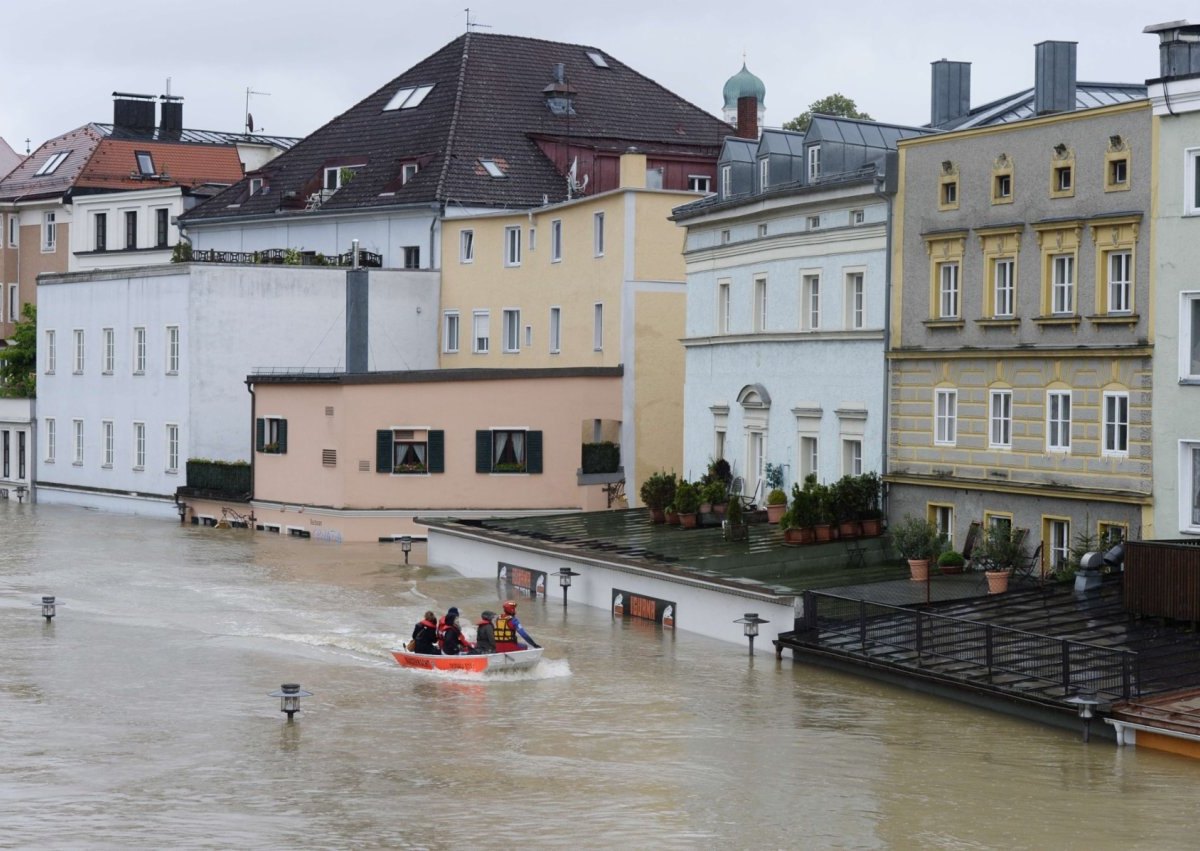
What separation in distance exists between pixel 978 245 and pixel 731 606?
29.3 ft

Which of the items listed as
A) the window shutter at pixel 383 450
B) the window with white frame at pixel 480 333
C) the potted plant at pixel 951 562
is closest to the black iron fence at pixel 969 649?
the potted plant at pixel 951 562

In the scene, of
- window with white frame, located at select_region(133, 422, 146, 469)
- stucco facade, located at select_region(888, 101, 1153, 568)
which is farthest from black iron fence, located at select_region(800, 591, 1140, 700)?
window with white frame, located at select_region(133, 422, 146, 469)

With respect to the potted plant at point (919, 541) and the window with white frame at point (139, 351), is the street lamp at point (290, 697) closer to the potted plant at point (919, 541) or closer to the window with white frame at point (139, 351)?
the potted plant at point (919, 541)

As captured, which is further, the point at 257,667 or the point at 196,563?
the point at 196,563

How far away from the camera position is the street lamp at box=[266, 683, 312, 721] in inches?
1151

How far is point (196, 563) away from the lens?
169ft

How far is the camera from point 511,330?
6519cm

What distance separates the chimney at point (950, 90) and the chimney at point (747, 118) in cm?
2715

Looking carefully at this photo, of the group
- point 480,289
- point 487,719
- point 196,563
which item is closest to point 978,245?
point 487,719

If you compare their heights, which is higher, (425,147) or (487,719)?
(425,147)

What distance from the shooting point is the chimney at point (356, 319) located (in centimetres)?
6575

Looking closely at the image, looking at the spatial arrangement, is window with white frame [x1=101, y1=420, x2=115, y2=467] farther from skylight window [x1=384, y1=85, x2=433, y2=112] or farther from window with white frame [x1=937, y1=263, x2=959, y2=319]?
window with white frame [x1=937, y1=263, x2=959, y2=319]

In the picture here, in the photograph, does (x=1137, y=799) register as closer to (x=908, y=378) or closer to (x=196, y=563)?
(x=908, y=378)

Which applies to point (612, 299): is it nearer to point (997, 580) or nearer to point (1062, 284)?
point (1062, 284)
